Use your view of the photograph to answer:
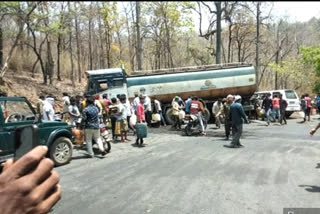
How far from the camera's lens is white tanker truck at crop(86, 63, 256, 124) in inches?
704

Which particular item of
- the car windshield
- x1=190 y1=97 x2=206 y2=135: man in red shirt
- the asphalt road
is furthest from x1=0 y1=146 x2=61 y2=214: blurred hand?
the car windshield

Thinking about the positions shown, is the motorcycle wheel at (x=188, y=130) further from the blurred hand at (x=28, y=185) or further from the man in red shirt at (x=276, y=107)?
the blurred hand at (x=28, y=185)

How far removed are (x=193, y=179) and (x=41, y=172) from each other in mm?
6087

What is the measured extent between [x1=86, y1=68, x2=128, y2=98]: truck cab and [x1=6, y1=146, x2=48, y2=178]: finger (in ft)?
54.5

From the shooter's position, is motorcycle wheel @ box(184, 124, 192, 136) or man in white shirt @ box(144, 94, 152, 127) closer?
motorcycle wheel @ box(184, 124, 192, 136)

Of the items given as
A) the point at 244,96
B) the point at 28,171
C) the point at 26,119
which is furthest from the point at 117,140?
the point at 28,171

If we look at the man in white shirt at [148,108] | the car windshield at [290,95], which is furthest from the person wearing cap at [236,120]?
the car windshield at [290,95]

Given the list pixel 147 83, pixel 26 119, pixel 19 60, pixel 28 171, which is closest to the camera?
pixel 28 171

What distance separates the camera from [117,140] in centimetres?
1275

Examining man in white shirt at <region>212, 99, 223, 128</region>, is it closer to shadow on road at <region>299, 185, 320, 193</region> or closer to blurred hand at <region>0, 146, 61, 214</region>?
shadow on road at <region>299, 185, 320, 193</region>

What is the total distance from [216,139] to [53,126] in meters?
6.21

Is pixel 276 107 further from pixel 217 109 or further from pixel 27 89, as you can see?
pixel 27 89

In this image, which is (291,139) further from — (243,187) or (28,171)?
(28,171)

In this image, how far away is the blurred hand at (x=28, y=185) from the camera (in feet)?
3.89
